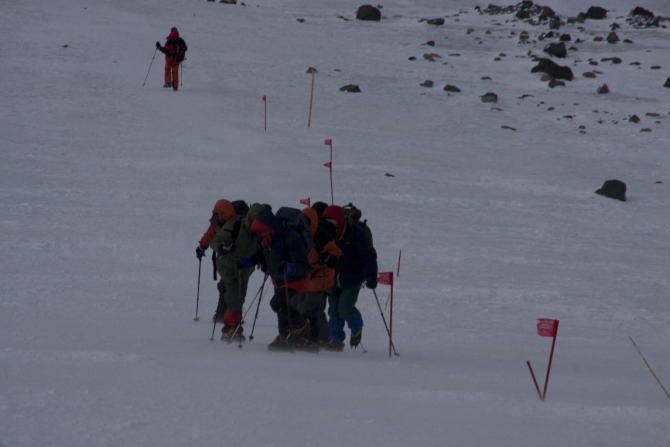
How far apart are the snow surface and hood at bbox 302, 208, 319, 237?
1072mm

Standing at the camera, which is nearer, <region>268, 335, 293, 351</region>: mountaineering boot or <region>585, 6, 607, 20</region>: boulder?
<region>268, 335, 293, 351</region>: mountaineering boot

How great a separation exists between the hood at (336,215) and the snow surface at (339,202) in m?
1.12

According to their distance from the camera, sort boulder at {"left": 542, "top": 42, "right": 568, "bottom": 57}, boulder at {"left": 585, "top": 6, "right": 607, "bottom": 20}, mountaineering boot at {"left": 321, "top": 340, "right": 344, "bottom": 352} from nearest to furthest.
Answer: mountaineering boot at {"left": 321, "top": 340, "right": 344, "bottom": 352} → boulder at {"left": 542, "top": 42, "right": 568, "bottom": 57} → boulder at {"left": 585, "top": 6, "right": 607, "bottom": 20}

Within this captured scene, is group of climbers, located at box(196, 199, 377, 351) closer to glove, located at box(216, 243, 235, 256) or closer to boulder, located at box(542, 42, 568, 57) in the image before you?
glove, located at box(216, 243, 235, 256)

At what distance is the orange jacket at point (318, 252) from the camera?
5746 mm

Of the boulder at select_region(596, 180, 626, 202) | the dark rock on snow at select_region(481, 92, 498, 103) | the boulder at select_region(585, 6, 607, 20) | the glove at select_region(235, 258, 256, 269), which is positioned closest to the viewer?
the glove at select_region(235, 258, 256, 269)

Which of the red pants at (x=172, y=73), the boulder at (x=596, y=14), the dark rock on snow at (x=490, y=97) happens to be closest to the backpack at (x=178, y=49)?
the red pants at (x=172, y=73)

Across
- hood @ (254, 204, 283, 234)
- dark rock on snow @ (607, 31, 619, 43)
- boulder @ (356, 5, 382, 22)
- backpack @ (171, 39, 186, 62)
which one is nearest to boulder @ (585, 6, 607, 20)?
dark rock on snow @ (607, 31, 619, 43)

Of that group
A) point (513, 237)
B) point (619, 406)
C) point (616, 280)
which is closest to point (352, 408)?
point (619, 406)

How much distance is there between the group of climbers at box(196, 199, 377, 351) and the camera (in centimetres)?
566

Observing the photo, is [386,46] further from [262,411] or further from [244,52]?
[262,411]

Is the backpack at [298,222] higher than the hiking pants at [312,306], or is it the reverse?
the backpack at [298,222]

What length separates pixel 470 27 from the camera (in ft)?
128

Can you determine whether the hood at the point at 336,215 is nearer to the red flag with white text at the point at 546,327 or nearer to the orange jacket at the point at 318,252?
the orange jacket at the point at 318,252
